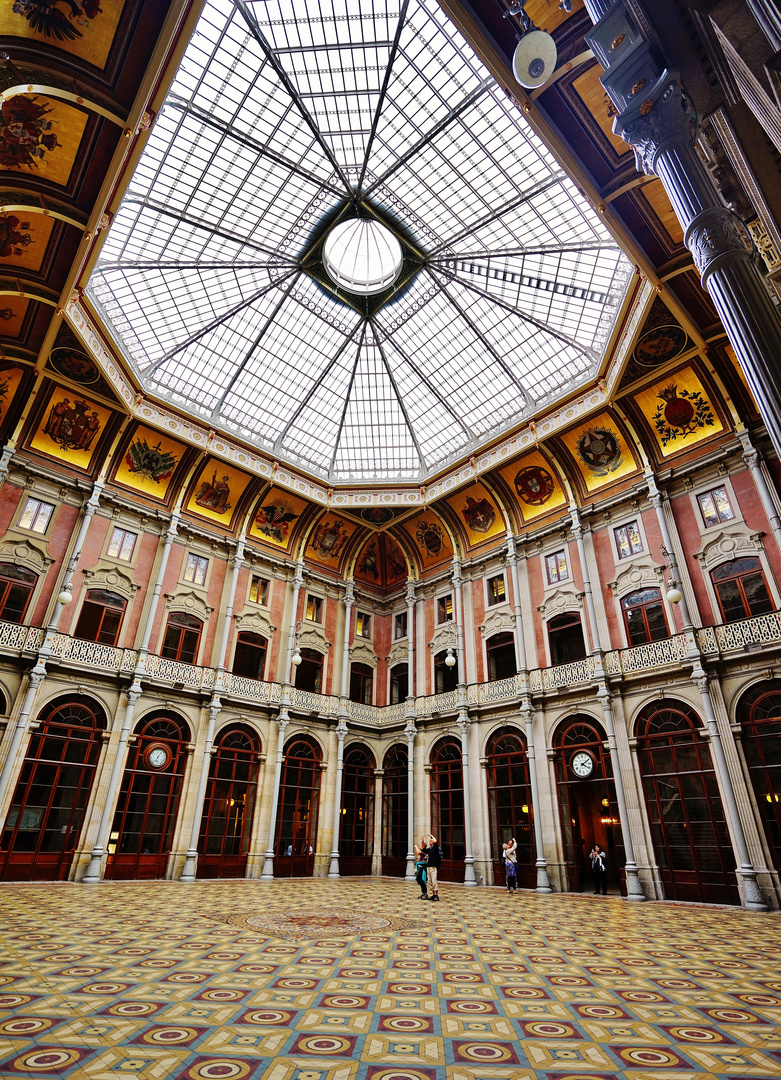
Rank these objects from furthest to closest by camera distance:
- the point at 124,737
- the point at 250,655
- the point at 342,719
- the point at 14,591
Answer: the point at 342,719 < the point at 250,655 < the point at 124,737 < the point at 14,591

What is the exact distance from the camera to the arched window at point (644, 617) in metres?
18.0

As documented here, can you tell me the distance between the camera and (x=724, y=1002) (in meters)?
5.54

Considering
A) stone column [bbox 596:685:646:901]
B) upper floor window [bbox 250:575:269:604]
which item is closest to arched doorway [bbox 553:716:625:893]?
stone column [bbox 596:685:646:901]

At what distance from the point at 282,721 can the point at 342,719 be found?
3005 mm

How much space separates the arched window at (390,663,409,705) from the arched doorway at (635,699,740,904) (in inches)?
454

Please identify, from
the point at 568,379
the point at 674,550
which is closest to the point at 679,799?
the point at 674,550

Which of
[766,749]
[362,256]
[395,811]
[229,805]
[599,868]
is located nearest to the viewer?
[766,749]

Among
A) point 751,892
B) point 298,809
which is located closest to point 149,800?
point 298,809

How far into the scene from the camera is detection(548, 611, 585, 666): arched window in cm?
2067

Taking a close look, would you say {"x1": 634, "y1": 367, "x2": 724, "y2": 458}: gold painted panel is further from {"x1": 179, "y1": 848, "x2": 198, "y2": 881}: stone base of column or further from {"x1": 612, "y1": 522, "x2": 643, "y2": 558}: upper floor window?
{"x1": 179, "y1": 848, "x2": 198, "y2": 881}: stone base of column

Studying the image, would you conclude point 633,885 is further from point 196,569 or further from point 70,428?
point 70,428

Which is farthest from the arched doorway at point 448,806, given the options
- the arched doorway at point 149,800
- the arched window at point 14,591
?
the arched window at point 14,591

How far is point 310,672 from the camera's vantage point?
25156 mm

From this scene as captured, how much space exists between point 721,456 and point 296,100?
15.9m
